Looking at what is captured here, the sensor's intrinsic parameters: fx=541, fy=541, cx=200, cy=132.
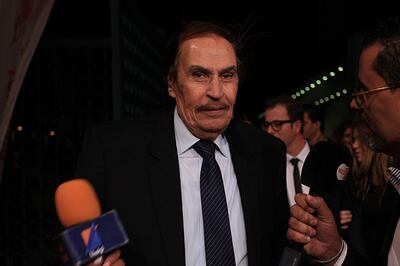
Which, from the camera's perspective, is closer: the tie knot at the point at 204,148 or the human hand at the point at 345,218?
the tie knot at the point at 204,148

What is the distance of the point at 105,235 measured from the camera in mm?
1211

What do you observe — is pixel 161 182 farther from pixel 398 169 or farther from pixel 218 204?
pixel 398 169

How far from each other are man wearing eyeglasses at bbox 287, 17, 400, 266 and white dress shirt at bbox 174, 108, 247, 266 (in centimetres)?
26

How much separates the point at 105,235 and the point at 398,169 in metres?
0.89

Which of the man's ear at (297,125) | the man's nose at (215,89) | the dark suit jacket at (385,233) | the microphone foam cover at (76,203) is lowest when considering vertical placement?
the dark suit jacket at (385,233)

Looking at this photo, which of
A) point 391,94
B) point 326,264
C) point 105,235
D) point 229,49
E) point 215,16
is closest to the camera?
point 105,235

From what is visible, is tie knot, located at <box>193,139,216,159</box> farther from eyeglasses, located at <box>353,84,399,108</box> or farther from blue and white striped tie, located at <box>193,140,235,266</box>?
eyeglasses, located at <box>353,84,399,108</box>

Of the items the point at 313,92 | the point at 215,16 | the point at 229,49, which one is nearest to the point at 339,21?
the point at 215,16

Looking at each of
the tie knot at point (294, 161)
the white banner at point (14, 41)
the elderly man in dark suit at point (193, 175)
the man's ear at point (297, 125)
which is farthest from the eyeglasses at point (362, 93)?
the man's ear at point (297, 125)

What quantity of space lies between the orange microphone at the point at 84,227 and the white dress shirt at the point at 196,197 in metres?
0.53

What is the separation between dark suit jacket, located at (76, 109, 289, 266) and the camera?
5.71 feet

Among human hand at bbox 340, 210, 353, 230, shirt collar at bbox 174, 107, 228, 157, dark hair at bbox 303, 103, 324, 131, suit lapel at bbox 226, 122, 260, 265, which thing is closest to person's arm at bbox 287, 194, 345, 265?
suit lapel at bbox 226, 122, 260, 265

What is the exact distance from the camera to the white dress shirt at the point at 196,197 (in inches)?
69.5

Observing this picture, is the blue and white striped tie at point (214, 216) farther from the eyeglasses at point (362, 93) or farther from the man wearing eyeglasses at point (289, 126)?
the man wearing eyeglasses at point (289, 126)
